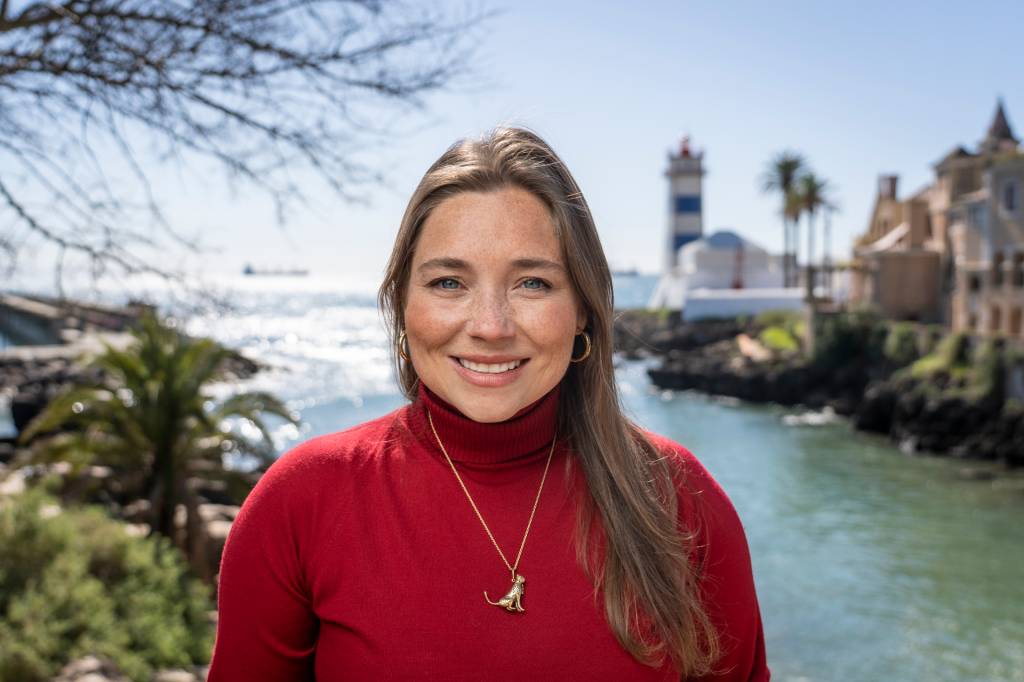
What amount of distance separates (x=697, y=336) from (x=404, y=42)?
50423mm

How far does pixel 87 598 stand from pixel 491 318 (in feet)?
21.0

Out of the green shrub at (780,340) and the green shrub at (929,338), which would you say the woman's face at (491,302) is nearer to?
the green shrub at (929,338)

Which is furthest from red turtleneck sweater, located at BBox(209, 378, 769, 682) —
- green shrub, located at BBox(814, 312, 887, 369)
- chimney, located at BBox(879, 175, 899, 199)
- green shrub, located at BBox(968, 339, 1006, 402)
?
chimney, located at BBox(879, 175, 899, 199)

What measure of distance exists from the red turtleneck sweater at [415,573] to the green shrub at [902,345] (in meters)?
36.3

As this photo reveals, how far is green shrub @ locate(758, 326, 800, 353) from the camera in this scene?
44.2 m

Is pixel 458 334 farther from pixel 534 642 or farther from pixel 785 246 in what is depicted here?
pixel 785 246

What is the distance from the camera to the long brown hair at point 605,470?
1.66 metres

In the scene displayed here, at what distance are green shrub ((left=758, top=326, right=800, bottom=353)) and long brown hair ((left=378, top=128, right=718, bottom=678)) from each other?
43669 mm

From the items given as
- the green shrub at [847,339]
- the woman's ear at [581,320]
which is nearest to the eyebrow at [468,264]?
the woman's ear at [581,320]

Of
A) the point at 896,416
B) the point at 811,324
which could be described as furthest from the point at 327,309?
the point at 896,416

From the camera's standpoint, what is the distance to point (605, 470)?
1.76m

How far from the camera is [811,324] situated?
1620 inches

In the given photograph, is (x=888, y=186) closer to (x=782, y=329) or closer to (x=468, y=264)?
(x=782, y=329)

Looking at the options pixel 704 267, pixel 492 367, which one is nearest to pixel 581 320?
pixel 492 367
